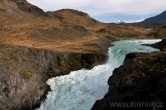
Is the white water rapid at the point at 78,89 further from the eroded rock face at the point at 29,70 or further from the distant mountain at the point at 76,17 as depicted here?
the distant mountain at the point at 76,17

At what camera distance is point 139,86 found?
30.7 meters

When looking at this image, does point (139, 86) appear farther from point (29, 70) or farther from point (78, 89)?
point (29, 70)

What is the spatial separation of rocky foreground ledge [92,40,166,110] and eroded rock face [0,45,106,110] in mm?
11430

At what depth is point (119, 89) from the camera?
33125 millimetres

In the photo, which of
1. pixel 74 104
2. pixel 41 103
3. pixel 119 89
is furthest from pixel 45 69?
pixel 119 89

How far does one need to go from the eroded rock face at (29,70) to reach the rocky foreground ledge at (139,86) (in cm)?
1143

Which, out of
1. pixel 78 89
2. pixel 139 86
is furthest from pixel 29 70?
pixel 139 86

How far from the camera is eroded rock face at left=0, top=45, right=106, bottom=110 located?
41.1m

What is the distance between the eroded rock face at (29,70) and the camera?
41.1m

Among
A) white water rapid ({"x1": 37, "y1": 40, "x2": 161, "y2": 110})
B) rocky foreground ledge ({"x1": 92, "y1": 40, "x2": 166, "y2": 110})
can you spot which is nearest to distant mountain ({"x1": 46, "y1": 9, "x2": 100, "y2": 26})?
white water rapid ({"x1": 37, "y1": 40, "x2": 161, "y2": 110})

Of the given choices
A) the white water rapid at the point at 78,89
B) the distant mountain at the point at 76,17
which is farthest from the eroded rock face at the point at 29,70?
the distant mountain at the point at 76,17

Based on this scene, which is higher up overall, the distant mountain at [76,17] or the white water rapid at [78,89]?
the distant mountain at [76,17]

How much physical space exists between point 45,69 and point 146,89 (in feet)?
77.7

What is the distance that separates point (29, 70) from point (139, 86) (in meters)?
20.5
